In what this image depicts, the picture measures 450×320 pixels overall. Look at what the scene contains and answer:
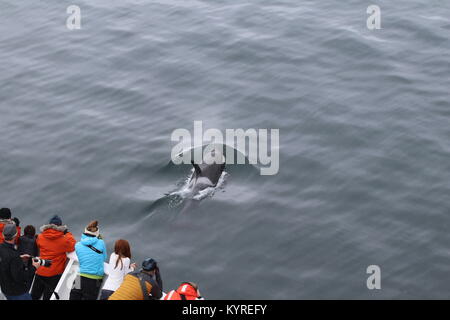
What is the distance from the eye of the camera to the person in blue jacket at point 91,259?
60.4 feet

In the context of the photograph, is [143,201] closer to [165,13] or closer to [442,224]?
[442,224]

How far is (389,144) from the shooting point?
3159 centimetres

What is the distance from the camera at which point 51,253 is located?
18969 millimetres

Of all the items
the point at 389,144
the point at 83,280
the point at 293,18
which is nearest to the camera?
the point at 83,280

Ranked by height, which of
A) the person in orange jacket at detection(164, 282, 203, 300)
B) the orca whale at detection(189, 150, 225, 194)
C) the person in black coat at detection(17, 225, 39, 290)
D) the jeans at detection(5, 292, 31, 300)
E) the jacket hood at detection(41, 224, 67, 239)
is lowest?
the jeans at detection(5, 292, 31, 300)

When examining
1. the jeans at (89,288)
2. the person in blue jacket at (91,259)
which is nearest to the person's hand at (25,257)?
the person in blue jacket at (91,259)

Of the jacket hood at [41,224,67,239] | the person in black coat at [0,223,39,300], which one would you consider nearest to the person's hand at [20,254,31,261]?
the person in black coat at [0,223,39,300]

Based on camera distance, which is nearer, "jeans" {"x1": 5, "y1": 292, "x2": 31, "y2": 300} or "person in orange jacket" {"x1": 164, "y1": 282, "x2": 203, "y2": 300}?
"person in orange jacket" {"x1": 164, "y1": 282, "x2": 203, "y2": 300}

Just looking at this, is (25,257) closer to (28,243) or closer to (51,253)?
(28,243)

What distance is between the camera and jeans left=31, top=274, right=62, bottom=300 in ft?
63.5

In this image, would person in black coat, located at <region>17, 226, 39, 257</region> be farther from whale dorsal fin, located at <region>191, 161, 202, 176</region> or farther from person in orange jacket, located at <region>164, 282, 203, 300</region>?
whale dorsal fin, located at <region>191, 161, 202, 176</region>

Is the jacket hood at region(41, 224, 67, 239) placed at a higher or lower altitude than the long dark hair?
higher

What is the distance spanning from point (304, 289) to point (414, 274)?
3.85 metres
